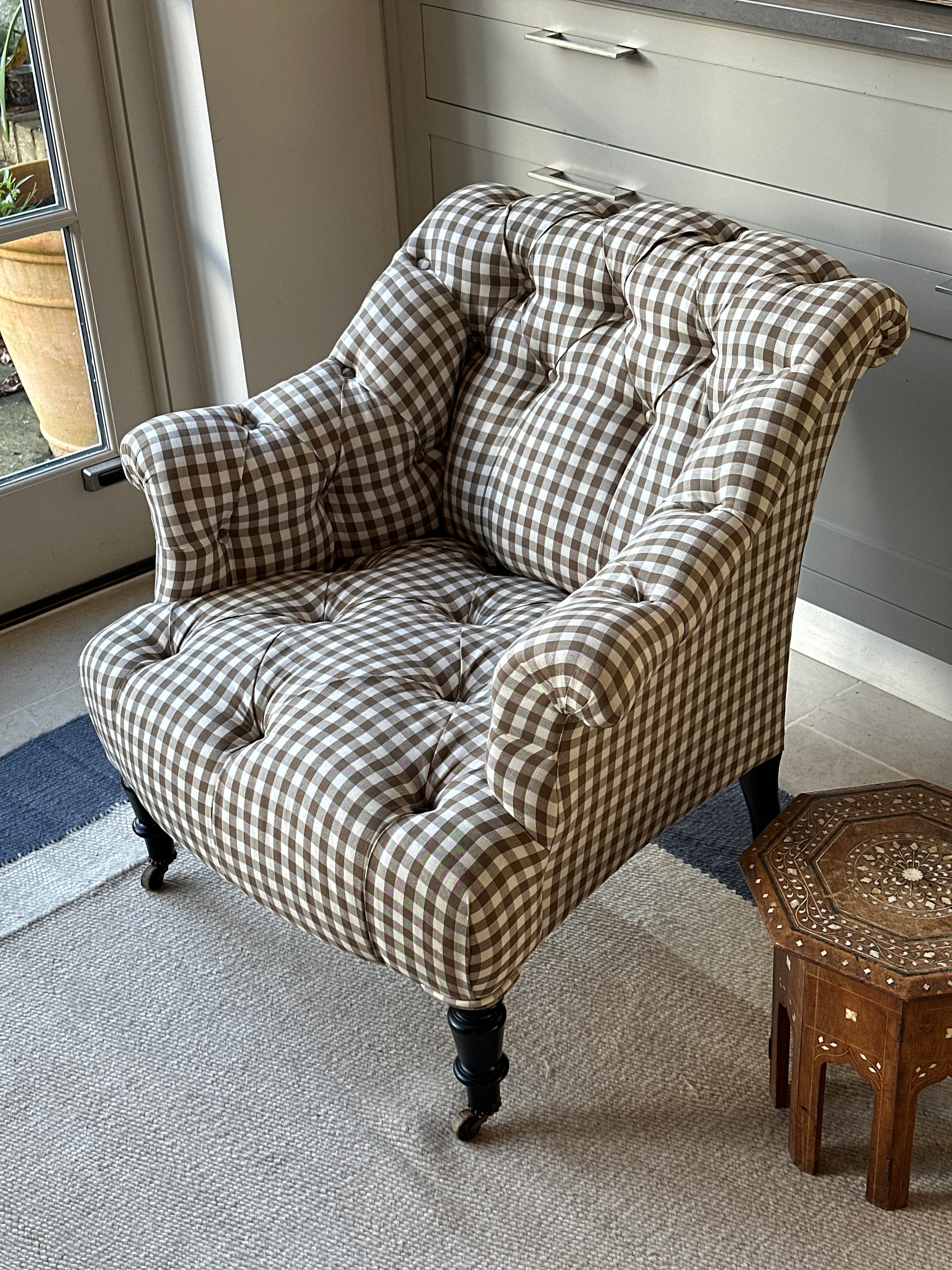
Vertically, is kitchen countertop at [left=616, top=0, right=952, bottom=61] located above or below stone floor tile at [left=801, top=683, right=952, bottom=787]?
above

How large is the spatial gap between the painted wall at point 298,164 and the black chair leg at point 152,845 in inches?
39.5

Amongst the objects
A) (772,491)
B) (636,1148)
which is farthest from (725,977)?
(772,491)

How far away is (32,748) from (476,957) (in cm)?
110

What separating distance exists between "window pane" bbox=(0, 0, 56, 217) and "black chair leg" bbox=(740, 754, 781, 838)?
156cm

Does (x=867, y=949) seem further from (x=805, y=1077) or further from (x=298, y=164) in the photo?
(x=298, y=164)

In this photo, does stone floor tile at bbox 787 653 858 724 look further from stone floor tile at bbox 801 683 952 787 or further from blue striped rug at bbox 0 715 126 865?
blue striped rug at bbox 0 715 126 865

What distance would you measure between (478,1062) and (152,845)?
0.62m

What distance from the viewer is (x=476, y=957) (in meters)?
1.30

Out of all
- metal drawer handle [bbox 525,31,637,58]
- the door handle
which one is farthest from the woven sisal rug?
metal drawer handle [bbox 525,31,637,58]


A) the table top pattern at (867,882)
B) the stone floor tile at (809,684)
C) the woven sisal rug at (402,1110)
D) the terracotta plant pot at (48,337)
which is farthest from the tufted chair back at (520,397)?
the terracotta plant pot at (48,337)

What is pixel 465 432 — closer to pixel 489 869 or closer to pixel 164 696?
pixel 164 696

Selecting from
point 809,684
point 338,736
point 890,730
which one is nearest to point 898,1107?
point 338,736

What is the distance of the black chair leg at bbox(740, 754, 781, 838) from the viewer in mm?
1712

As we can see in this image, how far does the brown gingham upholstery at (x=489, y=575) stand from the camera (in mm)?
1324
